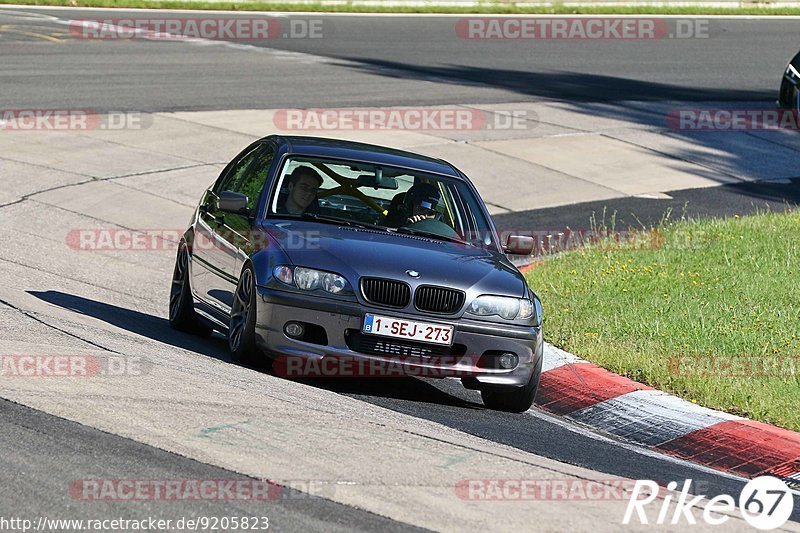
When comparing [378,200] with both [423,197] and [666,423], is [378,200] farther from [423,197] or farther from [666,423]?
[666,423]

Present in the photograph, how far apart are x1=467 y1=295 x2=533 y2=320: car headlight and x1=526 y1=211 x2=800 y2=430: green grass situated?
125 centimetres

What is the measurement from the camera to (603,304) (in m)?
11.7

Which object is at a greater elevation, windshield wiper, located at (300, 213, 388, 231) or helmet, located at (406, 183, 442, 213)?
helmet, located at (406, 183, 442, 213)

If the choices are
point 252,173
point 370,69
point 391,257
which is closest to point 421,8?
point 370,69

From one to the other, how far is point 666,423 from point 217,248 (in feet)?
10.8

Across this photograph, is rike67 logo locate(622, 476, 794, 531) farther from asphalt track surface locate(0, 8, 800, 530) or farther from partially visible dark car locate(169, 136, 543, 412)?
partially visible dark car locate(169, 136, 543, 412)

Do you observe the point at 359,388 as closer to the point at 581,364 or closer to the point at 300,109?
the point at 581,364

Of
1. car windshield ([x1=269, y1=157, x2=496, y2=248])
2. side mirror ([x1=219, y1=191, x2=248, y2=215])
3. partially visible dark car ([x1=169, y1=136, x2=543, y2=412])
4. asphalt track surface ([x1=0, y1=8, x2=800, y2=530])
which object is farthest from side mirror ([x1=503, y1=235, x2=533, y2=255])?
side mirror ([x1=219, y1=191, x2=248, y2=215])

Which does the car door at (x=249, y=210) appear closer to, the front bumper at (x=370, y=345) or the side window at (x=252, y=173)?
the side window at (x=252, y=173)

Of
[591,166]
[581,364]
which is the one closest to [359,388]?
[581,364]

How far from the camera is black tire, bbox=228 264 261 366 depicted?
870 centimetres

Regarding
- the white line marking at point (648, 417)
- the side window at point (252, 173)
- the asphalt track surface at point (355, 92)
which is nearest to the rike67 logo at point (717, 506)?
the asphalt track surface at point (355, 92)

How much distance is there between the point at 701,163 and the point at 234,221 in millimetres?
12887

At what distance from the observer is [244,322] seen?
881cm
